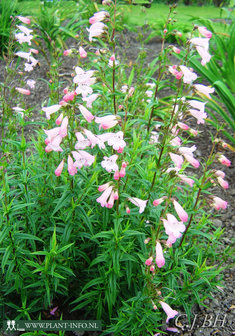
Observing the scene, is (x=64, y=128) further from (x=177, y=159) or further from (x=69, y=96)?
(x=177, y=159)

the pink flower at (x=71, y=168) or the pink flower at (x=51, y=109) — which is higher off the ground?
the pink flower at (x=51, y=109)

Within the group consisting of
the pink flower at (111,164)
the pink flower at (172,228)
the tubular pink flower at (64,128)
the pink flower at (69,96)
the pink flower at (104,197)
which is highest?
the pink flower at (69,96)

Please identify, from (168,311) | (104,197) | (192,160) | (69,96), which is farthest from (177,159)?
(168,311)

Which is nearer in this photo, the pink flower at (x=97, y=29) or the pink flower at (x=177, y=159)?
the pink flower at (x=177, y=159)

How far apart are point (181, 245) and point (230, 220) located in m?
1.34

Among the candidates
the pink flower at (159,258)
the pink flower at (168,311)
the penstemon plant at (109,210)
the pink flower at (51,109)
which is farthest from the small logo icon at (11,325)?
the pink flower at (51,109)

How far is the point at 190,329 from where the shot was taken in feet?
8.27

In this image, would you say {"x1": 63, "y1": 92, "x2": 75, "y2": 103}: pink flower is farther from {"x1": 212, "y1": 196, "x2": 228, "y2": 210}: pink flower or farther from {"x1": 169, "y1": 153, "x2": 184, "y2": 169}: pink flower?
{"x1": 212, "y1": 196, "x2": 228, "y2": 210}: pink flower

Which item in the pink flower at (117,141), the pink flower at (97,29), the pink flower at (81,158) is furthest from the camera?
the pink flower at (97,29)

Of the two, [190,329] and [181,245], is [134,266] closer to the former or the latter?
[181,245]

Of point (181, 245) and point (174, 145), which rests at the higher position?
point (174, 145)

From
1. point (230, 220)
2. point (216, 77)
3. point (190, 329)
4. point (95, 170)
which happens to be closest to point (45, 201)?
point (95, 170)

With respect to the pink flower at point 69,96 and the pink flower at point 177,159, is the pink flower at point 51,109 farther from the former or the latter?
the pink flower at point 177,159

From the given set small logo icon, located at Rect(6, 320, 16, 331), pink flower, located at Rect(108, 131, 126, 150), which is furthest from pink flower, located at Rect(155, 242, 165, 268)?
small logo icon, located at Rect(6, 320, 16, 331)
